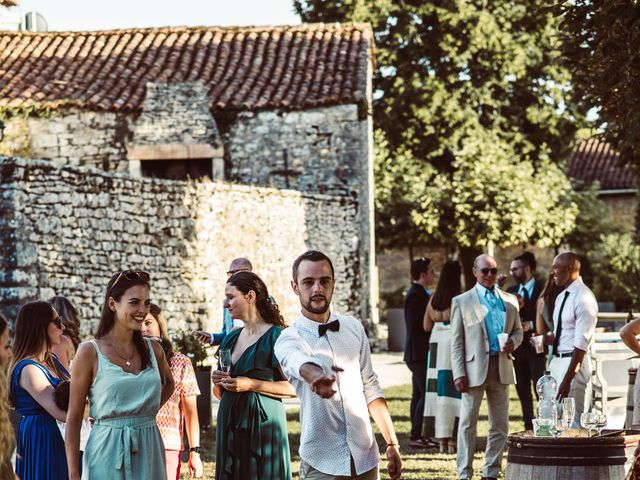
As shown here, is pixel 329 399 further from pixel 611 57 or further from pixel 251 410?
pixel 611 57

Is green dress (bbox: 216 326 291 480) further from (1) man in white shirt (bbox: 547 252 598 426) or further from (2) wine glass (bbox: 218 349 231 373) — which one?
(1) man in white shirt (bbox: 547 252 598 426)

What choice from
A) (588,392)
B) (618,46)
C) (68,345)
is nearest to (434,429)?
(588,392)

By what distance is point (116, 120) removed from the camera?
27094 millimetres

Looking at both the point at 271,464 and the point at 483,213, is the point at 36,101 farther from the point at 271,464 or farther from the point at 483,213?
the point at 271,464

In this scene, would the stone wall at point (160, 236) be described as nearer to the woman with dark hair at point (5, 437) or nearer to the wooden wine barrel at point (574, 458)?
the wooden wine barrel at point (574, 458)

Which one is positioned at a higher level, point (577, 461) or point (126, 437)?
point (126, 437)

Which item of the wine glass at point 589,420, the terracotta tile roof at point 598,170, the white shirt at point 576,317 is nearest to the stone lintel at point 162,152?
the white shirt at point 576,317

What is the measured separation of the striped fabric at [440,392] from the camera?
41.1 feet

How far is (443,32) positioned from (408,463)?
998 inches

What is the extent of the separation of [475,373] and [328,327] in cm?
475

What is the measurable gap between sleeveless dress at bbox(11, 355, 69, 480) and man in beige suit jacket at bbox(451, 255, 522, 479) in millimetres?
4426

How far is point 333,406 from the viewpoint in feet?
18.9

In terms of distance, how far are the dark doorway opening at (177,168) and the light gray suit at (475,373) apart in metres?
17.4

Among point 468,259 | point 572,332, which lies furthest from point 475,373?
point 468,259
